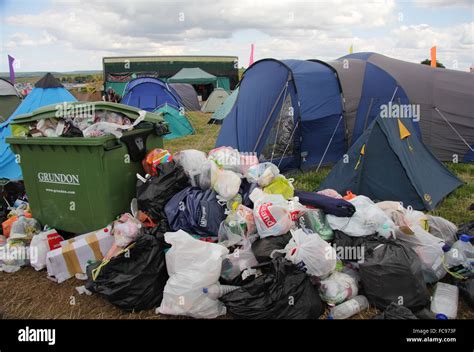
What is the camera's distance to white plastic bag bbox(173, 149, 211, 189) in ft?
12.5

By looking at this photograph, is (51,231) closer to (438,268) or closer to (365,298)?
(365,298)

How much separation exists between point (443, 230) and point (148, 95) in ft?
33.7

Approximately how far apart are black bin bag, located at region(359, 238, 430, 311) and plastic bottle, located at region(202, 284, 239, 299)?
40.1 inches

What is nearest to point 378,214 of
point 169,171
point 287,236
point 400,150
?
point 287,236

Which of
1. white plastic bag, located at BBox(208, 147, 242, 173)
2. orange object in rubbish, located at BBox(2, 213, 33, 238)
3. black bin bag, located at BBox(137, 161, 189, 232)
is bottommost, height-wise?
orange object in rubbish, located at BBox(2, 213, 33, 238)

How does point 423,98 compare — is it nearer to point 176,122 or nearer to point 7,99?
point 176,122

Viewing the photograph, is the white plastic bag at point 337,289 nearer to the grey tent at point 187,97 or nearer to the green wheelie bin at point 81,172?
the green wheelie bin at point 81,172

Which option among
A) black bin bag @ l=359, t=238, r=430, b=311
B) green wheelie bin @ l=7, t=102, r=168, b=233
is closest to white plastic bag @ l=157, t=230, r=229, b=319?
green wheelie bin @ l=7, t=102, r=168, b=233

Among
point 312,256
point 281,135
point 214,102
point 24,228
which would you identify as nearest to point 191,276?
point 312,256

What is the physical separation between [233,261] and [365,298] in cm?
106

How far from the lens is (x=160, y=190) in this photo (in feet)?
12.0

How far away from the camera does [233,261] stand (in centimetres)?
305

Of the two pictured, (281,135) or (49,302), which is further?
Answer: (281,135)

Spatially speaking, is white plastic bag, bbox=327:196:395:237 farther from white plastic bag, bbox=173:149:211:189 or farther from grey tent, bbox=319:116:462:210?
grey tent, bbox=319:116:462:210
